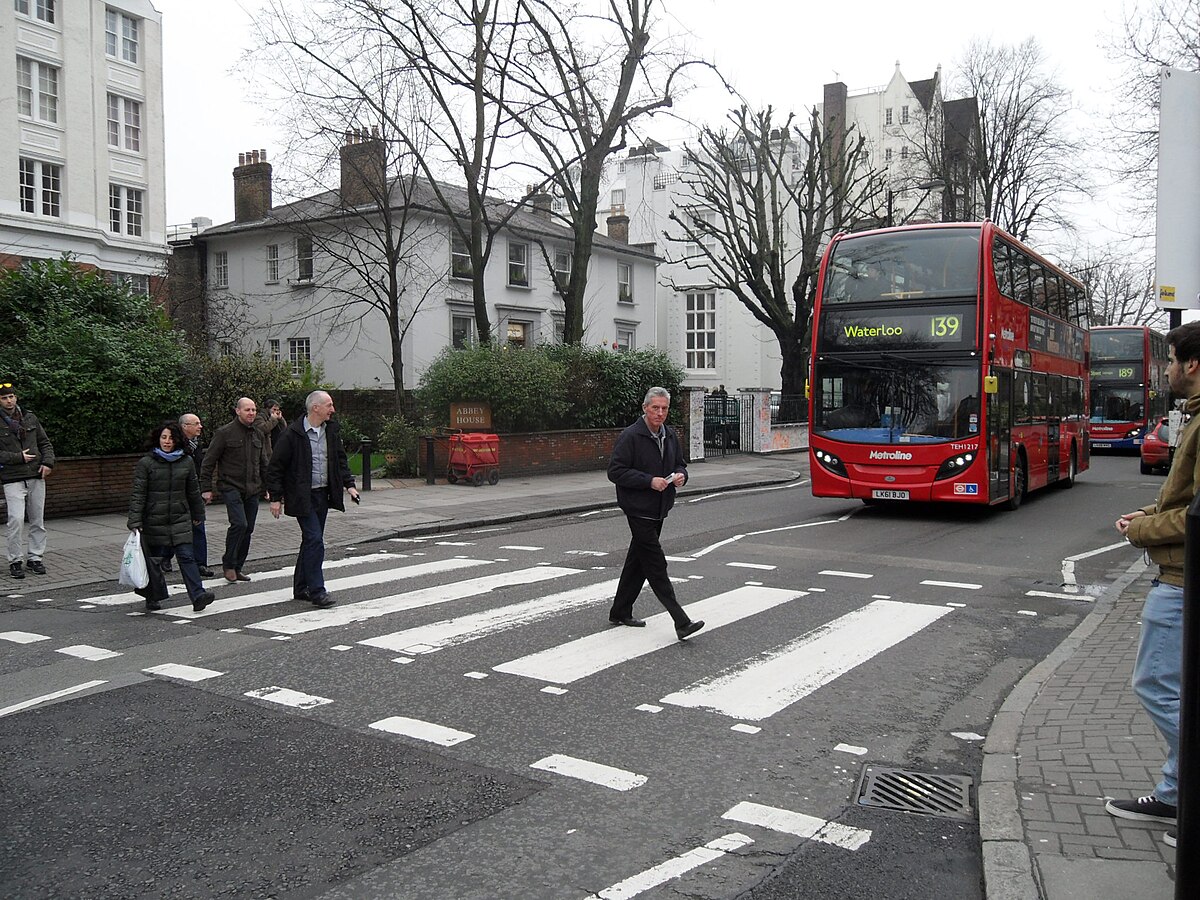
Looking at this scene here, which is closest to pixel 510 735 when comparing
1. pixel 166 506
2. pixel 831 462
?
pixel 166 506

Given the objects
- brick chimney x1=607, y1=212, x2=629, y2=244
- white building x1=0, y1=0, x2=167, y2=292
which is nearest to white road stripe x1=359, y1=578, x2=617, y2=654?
white building x1=0, y1=0, x2=167, y2=292

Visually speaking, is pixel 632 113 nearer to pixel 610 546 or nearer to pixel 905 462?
pixel 905 462

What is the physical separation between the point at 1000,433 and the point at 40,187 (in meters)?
33.9

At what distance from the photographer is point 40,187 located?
1382 inches

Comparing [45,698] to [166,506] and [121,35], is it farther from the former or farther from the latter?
[121,35]

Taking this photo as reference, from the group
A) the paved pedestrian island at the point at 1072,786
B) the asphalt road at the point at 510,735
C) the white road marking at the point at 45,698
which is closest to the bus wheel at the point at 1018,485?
the asphalt road at the point at 510,735

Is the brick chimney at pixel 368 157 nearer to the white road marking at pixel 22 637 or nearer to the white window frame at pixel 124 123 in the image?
the white window frame at pixel 124 123

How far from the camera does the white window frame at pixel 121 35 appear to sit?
38219 mm

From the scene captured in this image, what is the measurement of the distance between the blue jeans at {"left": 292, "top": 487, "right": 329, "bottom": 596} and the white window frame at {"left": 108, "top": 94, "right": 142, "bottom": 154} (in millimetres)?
35364

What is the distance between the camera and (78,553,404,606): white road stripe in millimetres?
9270

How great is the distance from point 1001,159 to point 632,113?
18091 millimetres

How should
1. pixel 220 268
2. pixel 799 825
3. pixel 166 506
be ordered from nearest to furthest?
1. pixel 799 825
2. pixel 166 506
3. pixel 220 268

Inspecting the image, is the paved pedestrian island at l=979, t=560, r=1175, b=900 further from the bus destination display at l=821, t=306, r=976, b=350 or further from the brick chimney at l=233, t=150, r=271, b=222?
the brick chimney at l=233, t=150, r=271, b=222

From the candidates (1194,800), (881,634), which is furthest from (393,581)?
(1194,800)
